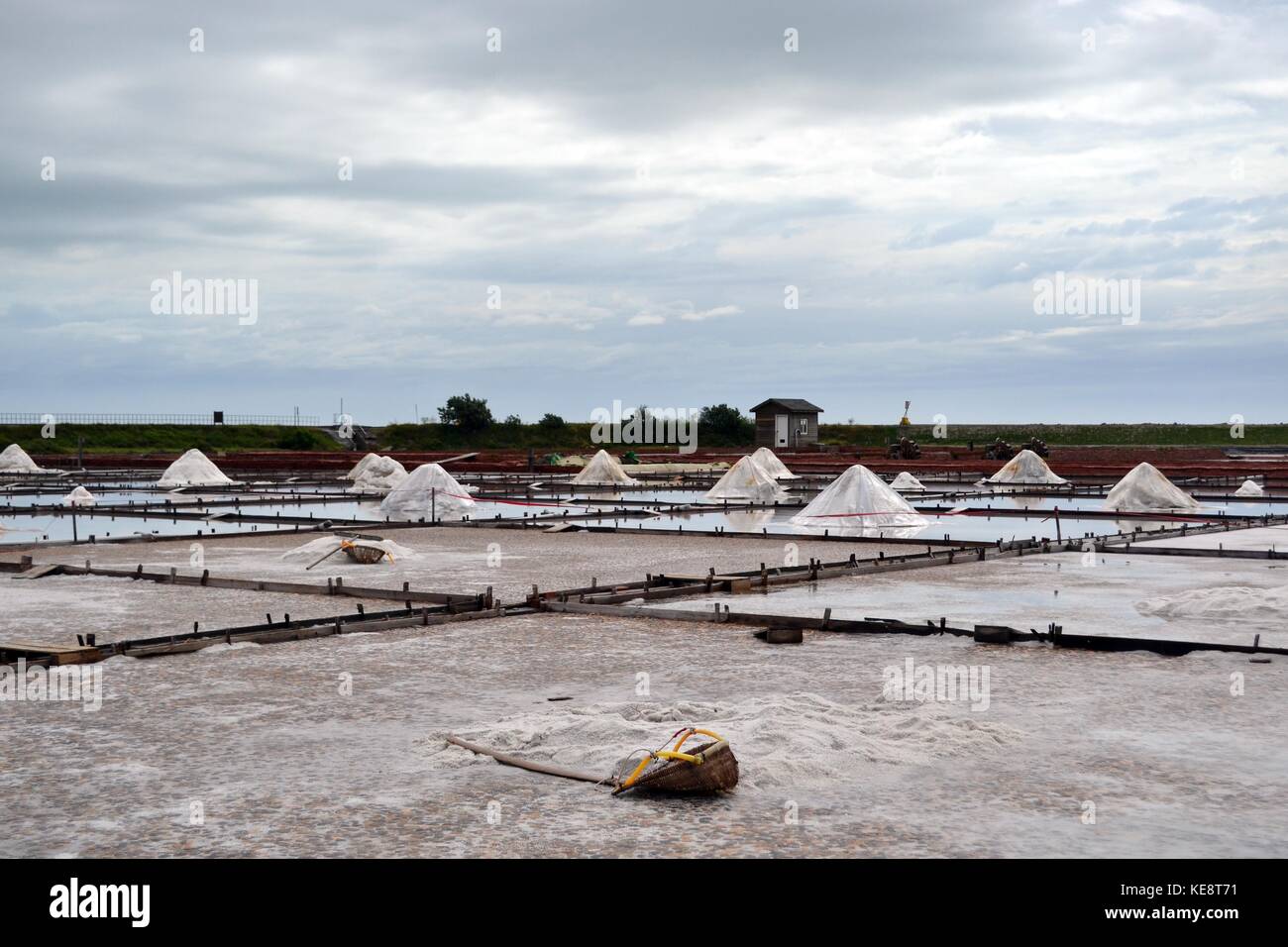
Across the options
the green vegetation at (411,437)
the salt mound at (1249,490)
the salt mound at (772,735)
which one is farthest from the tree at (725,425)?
the salt mound at (772,735)

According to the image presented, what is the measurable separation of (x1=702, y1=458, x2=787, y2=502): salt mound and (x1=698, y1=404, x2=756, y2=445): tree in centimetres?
4738

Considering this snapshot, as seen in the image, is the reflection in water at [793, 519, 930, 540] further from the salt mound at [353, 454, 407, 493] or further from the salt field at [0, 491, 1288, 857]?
the salt mound at [353, 454, 407, 493]

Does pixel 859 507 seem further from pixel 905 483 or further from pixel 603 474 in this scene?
pixel 603 474

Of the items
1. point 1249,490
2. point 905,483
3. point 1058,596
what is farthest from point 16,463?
point 1058,596

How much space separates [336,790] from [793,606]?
316 inches

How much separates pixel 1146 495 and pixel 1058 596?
16.7 m

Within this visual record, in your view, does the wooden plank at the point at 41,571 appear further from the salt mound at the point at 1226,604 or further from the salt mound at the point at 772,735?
the salt mound at the point at 1226,604

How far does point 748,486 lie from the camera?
33.6m

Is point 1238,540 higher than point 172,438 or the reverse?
the reverse

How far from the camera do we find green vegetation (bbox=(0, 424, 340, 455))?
232 ft
